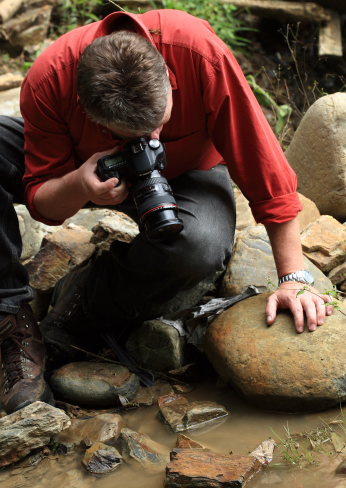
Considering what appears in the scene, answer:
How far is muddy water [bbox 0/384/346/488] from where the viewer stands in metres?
2.02

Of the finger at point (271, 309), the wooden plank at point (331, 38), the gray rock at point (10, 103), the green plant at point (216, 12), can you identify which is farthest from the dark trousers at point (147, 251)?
the wooden plank at point (331, 38)

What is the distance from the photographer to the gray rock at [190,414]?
2455 mm

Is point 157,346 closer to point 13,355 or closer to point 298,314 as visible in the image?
point 13,355

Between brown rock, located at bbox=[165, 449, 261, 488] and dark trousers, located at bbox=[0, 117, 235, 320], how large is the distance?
0.77 metres

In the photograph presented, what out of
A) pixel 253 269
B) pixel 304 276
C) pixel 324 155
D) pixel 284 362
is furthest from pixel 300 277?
pixel 324 155

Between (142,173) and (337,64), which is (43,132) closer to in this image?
(142,173)

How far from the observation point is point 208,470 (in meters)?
2.04

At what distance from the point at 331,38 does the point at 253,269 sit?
368 cm

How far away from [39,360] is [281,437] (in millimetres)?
1028

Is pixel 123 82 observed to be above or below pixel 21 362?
above

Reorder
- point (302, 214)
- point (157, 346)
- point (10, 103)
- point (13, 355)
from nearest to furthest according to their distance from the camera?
point (13, 355)
point (157, 346)
point (302, 214)
point (10, 103)

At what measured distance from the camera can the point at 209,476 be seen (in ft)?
6.58

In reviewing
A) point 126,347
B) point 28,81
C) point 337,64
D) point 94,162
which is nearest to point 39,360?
point 126,347

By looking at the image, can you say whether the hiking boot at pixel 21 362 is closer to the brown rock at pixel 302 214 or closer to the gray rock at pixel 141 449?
the gray rock at pixel 141 449
